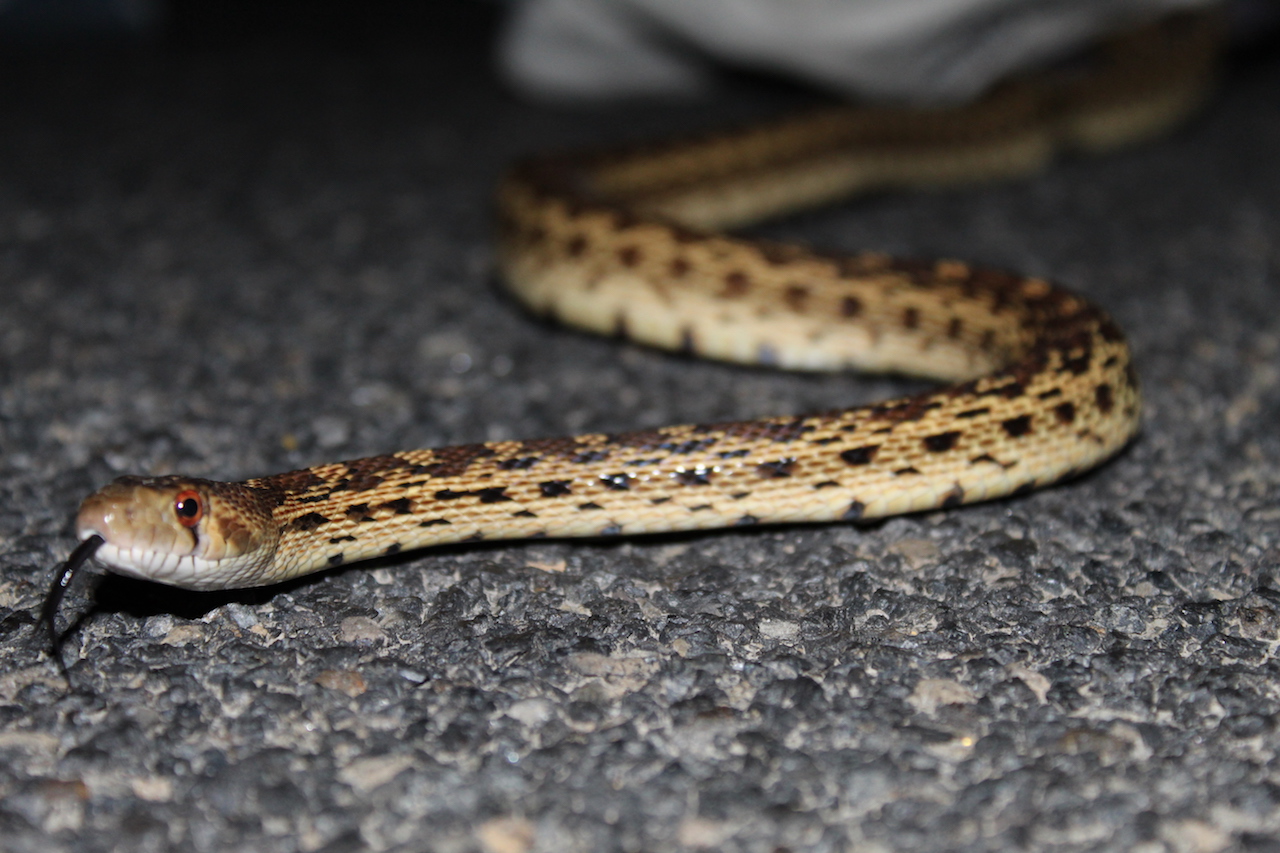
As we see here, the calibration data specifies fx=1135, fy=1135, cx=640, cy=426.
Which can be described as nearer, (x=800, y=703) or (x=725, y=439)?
(x=800, y=703)

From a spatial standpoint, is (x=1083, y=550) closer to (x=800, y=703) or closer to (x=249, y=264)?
(x=800, y=703)

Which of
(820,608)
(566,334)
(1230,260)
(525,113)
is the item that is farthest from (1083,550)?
(525,113)

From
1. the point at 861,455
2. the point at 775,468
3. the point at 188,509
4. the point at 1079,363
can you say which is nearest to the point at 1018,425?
the point at 1079,363

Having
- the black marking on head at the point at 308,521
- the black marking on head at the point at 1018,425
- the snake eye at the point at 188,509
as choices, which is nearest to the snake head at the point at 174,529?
the snake eye at the point at 188,509

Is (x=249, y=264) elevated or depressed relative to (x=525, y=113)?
depressed

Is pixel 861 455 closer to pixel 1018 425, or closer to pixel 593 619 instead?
pixel 1018 425

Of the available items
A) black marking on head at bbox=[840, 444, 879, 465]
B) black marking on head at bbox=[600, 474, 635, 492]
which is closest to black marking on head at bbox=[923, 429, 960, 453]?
black marking on head at bbox=[840, 444, 879, 465]

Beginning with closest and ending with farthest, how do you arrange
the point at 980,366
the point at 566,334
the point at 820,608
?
the point at 820,608, the point at 980,366, the point at 566,334

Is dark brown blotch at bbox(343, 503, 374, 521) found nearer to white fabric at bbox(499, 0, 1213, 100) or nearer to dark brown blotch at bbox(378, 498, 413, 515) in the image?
dark brown blotch at bbox(378, 498, 413, 515)
